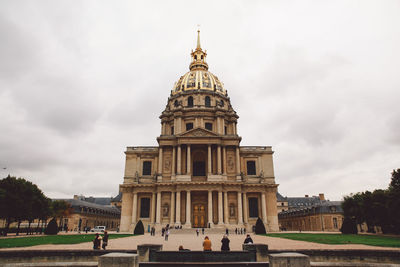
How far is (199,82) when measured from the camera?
192 feet

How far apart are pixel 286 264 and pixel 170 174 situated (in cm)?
3834

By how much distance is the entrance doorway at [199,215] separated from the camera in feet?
146

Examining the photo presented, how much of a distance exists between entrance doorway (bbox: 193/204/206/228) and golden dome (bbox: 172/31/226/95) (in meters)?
23.2

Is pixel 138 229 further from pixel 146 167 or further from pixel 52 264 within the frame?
pixel 52 264

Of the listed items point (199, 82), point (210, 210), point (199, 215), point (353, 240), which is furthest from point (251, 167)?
point (353, 240)

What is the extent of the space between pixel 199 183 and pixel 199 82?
75.4 ft

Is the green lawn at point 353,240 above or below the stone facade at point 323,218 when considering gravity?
below

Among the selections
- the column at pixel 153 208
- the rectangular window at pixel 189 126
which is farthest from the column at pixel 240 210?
the rectangular window at pixel 189 126

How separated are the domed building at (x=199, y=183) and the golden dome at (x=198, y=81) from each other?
13.8m

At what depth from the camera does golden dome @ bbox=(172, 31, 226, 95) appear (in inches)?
2293

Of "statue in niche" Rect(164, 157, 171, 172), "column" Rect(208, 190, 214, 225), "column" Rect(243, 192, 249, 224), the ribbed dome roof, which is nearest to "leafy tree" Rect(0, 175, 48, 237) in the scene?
"statue in niche" Rect(164, 157, 171, 172)

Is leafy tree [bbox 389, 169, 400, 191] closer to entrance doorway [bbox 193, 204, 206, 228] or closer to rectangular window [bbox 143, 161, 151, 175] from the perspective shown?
entrance doorway [bbox 193, 204, 206, 228]

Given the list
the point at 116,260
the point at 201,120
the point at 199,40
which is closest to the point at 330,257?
the point at 116,260

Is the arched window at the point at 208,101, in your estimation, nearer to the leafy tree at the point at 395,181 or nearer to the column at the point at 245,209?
the column at the point at 245,209
